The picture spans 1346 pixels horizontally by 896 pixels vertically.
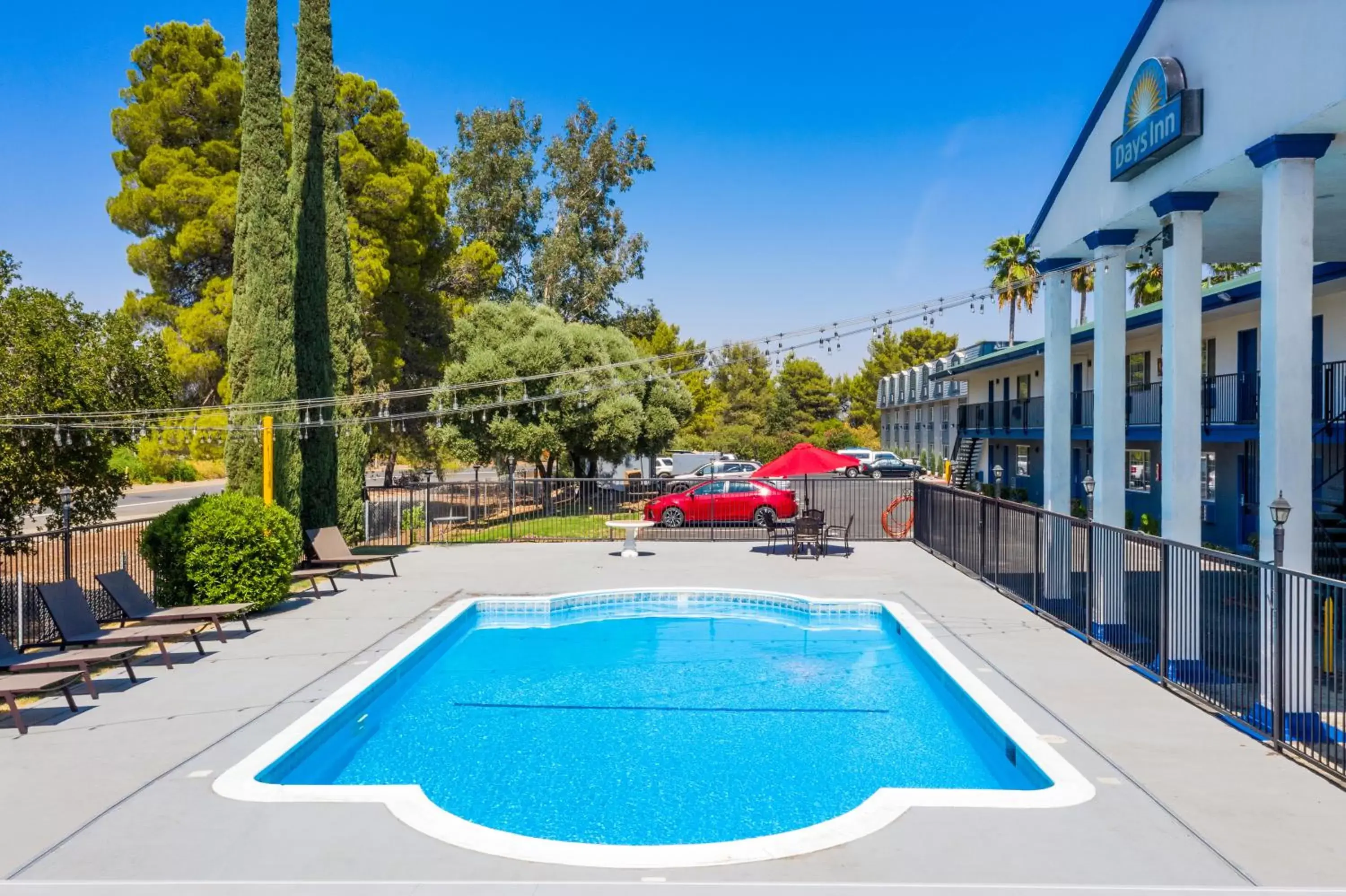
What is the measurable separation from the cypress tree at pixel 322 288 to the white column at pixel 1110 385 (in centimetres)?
1329

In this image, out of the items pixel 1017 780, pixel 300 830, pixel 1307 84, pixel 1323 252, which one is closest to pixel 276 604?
pixel 300 830

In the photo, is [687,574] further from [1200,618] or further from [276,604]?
[1200,618]

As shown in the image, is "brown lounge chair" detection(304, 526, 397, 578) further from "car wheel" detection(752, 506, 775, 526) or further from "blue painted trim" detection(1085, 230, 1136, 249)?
"blue painted trim" detection(1085, 230, 1136, 249)

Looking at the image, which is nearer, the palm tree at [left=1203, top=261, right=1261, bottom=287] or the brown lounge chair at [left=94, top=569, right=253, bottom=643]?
the brown lounge chair at [left=94, top=569, right=253, bottom=643]

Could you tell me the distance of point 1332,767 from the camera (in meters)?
6.52

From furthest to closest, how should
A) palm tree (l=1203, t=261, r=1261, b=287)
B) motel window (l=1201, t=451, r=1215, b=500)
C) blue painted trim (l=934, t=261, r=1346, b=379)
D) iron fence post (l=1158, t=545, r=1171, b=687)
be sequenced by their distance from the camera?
1. palm tree (l=1203, t=261, r=1261, b=287)
2. motel window (l=1201, t=451, r=1215, b=500)
3. blue painted trim (l=934, t=261, r=1346, b=379)
4. iron fence post (l=1158, t=545, r=1171, b=687)

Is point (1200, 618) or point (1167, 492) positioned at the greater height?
point (1167, 492)

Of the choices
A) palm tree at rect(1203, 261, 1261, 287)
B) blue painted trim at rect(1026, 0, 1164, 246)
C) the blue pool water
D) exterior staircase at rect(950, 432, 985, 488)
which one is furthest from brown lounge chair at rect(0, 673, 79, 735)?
palm tree at rect(1203, 261, 1261, 287)

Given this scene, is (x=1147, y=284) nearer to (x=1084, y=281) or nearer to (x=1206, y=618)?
(x=1084, y=281)

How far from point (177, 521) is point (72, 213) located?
19.6 meters

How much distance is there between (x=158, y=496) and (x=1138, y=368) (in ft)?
120

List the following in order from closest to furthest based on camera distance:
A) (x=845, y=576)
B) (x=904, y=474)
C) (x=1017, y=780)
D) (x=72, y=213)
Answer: (x=1017, y=780) → (x=845, y=576) → (x=72, y=213) → (x=904, y=474)

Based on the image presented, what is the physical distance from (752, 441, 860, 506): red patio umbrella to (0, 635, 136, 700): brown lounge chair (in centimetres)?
1360

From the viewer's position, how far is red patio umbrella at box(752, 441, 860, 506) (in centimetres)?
2023
